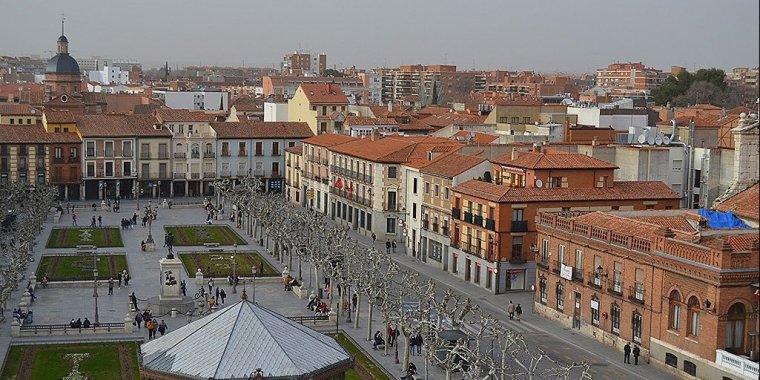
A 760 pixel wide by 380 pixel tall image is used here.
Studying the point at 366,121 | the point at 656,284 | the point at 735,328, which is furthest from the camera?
the point at 366,121

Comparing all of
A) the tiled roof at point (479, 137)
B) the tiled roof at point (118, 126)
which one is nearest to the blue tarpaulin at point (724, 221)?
the tiled roof at point (479, 137)

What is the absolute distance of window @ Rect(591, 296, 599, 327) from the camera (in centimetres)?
5109

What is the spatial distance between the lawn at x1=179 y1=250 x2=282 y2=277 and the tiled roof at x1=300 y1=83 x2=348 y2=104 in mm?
50918

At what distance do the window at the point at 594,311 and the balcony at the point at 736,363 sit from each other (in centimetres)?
956

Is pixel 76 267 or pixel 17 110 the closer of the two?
pixel 76 267

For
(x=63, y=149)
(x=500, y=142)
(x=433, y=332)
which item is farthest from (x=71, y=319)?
(x=63, y=149)

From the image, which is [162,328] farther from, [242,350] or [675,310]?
[242,350]

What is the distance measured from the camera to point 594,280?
51375 millimetres

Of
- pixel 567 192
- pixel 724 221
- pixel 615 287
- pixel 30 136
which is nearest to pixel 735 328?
pixel 724 221

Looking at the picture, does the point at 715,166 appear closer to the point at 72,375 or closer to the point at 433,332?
the point at 433,332

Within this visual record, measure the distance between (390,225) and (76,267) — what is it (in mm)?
25107

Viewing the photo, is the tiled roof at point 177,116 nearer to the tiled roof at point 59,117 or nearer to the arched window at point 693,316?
the tiled roof at point 59,117

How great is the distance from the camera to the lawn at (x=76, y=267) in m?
65.8

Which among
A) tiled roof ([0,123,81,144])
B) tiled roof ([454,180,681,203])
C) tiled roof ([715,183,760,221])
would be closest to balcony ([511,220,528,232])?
tiled roof ([454,180,681,203])
